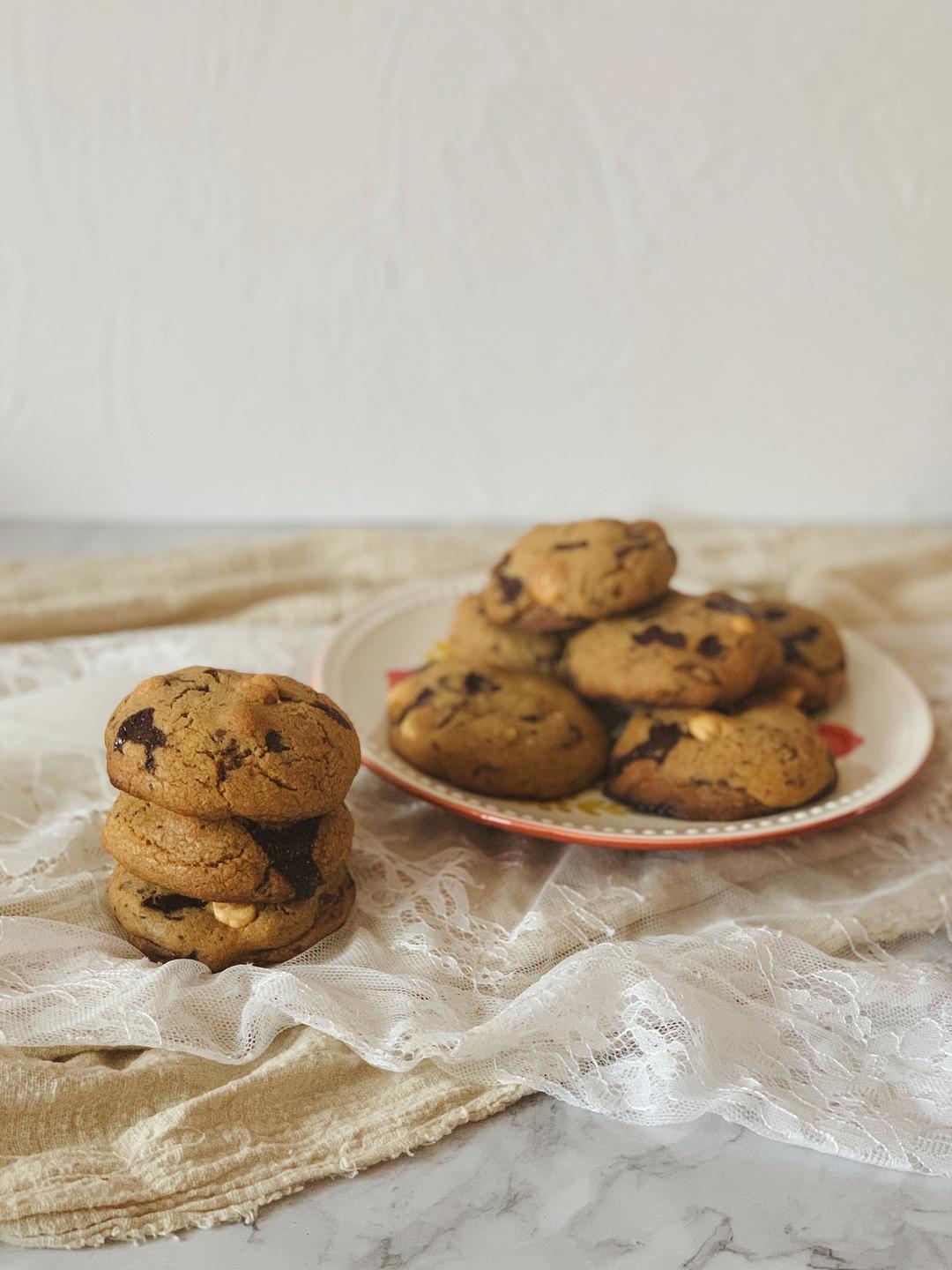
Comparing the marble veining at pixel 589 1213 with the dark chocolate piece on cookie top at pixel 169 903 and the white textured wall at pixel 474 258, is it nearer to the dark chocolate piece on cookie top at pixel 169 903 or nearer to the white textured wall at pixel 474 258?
the dark chocolate piece on cookie top at pixel 169 903

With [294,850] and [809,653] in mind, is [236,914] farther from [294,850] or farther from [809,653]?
[809,653]

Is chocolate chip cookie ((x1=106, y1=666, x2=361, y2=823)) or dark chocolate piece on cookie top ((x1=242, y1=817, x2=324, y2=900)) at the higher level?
chocolate chip cookie ((x1=106, y1=666, x2=361, y2=823))

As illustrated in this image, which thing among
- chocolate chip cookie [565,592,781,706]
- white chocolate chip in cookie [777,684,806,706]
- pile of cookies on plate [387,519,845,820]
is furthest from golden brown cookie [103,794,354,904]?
white chocolate chip in cookie [777,684,806,706]

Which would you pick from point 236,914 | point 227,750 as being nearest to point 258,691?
point 227,750

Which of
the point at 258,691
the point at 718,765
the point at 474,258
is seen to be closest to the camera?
the point at 258,691

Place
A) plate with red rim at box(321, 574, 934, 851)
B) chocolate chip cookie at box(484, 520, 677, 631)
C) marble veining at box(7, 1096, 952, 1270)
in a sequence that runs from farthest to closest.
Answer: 1. chocolate chip cookie at box(484, 520, 677, 631)
2. plate with red rim at box(321, 574, 934, 851)
3. marble veining at box(7, 1096, 952, 1270)

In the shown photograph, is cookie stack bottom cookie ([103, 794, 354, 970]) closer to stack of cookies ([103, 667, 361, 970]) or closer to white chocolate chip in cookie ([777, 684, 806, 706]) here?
stack of cookies ([103, 667, 361, 970])

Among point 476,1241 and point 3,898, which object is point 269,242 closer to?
point 3,898
